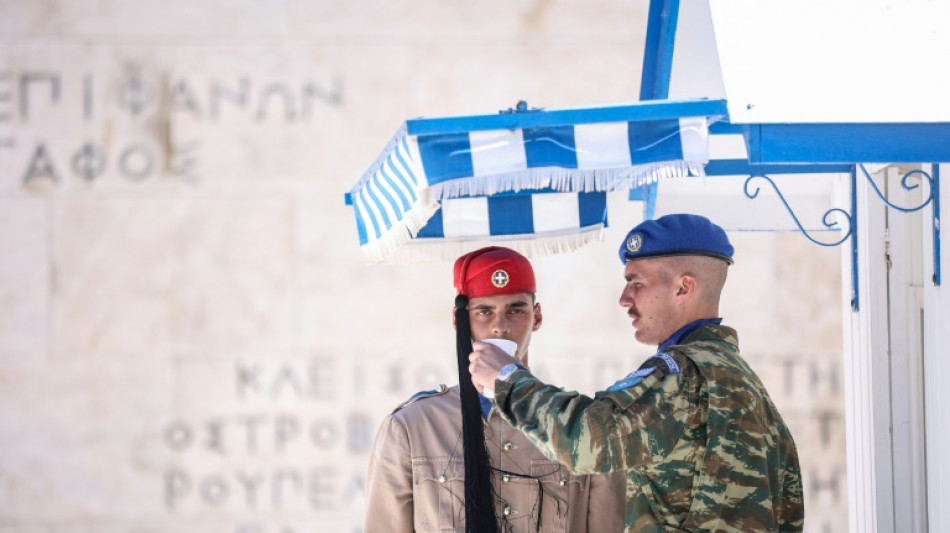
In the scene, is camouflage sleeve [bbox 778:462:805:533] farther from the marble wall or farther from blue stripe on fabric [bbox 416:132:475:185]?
the marble wall

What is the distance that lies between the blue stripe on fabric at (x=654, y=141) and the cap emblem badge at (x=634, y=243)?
0.88 ft

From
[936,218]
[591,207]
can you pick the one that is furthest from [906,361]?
[591,207]

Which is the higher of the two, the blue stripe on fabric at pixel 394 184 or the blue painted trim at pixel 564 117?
the blue painted trim at pixel 564 117

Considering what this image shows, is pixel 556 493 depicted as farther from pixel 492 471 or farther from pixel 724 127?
pixel 724 127

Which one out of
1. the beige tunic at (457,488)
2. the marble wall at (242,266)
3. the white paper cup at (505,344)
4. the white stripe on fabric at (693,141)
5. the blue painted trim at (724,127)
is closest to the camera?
the white stripe on fabric at (693,141)

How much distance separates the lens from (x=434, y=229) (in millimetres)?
3594

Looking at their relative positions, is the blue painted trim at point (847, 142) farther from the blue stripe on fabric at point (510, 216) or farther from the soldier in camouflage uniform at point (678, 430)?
the blue stripe on fabric at point (510, 216)

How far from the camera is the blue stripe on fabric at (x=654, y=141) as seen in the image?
92.3 inches

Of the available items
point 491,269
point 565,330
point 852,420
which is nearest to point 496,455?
point 491,269

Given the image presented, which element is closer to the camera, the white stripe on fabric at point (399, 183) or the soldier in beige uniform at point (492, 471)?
the white stripe on fabric at point (399, 183)

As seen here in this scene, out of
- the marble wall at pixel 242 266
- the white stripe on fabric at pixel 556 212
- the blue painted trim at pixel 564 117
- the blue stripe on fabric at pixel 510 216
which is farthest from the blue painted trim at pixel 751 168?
the marble wall at pixel 242 266

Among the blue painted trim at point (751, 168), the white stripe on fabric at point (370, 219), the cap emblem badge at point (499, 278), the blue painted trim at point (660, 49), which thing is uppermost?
the blue painted trim at point (660, 49)

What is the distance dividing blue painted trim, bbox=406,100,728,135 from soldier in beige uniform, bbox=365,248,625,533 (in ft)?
1.85

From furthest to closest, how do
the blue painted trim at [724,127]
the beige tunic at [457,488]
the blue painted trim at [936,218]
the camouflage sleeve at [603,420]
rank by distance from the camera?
the blue painted trim at [936,218] < the beige tunic at [457,488] < the blue painted trim at [724,127] < the camouflage sleeve at [603,420]
